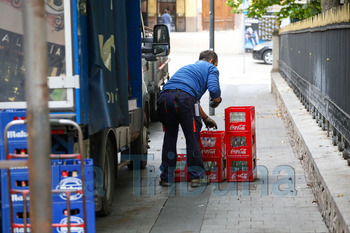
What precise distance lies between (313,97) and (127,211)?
428 centimetres

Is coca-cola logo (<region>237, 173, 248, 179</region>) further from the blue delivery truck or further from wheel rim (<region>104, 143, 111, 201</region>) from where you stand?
wheel rim (<region>104, 143, 111, 201</region>)

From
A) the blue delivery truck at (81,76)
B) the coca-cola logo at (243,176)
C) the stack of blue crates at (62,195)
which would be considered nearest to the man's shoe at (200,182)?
the coca-cola logo at (243,176)

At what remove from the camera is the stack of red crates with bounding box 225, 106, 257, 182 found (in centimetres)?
913

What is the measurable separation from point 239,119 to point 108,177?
2246 mm

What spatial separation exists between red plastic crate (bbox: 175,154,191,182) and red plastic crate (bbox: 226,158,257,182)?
55 cm

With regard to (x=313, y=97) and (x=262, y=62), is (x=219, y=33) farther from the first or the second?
(x=313, y=97)

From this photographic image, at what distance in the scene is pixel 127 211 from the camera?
7898mm

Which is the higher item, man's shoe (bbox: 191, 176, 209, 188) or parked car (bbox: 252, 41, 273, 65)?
parked car (bbox: 252, 41, 273, 65)

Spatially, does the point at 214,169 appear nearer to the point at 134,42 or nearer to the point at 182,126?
the point at 182,126

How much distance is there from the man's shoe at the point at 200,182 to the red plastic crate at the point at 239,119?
712 millimetres

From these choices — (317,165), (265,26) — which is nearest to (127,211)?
(317,165)

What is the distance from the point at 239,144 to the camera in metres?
9.21

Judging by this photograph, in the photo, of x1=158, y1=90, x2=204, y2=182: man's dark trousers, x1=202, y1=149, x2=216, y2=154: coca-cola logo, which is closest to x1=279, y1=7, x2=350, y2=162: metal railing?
x1=202, y1=149, x2=216, y2=154: coca-cola logo

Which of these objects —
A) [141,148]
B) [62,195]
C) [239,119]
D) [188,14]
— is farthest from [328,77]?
[188,14]
